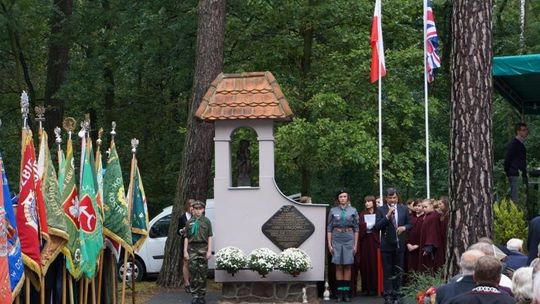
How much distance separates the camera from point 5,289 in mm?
10117

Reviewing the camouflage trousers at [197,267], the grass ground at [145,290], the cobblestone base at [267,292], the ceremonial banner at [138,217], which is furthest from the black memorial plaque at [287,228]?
the grass ground at [145,290]

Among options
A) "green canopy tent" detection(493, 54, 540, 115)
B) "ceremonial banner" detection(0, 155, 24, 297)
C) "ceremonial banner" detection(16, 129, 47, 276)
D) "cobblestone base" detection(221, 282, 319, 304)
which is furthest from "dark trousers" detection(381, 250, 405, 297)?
"ceremonial banner" detection(0, 155, 24, 297)

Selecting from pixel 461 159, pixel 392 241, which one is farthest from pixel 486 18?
pixel 392 241

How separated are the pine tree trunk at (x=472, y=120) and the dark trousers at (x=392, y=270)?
4111mm

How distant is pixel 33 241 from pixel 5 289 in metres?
1.33

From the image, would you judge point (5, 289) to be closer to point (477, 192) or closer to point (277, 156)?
point (477, 192)

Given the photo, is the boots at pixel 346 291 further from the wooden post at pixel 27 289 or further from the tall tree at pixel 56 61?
the tall tree at pixel 56 61

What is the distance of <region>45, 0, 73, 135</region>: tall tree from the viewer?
29.3 metres

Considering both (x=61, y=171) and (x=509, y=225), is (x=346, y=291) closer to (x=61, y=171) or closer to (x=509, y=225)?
(x=509, y=225)

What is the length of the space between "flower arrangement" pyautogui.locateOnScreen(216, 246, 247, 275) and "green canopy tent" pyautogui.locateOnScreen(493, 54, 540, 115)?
531cm

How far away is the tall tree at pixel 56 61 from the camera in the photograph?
96.1ft

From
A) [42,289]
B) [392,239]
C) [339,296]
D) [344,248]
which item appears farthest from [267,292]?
[42,289]

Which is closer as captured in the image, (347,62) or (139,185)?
(139,185)

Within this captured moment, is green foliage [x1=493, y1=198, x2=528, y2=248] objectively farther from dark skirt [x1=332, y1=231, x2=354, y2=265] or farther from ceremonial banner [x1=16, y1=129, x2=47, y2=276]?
ceremonial banner [x1=16, y1=129, x2=47, y2=276]
